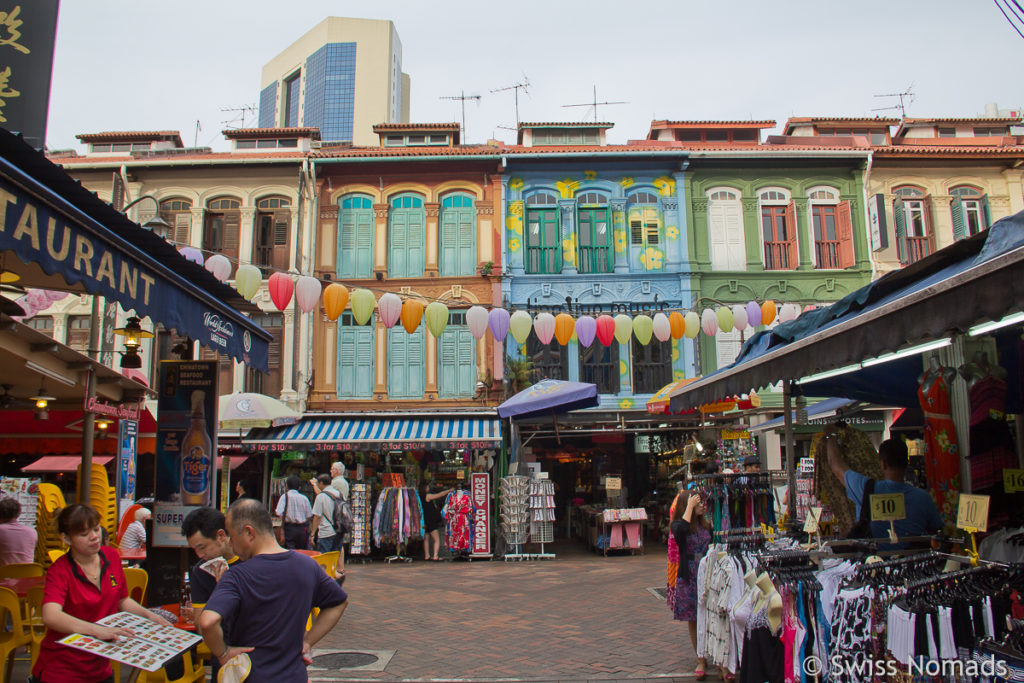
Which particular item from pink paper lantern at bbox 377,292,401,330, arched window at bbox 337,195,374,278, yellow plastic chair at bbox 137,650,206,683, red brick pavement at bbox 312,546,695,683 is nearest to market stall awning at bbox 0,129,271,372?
yellow plastic chair at bbox 137,650,206,683

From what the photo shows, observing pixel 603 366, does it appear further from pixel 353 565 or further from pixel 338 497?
pixel 338 497

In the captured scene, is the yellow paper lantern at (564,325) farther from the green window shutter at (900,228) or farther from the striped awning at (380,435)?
the green window shutter at (900,228)

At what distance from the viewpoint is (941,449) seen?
5465 mm

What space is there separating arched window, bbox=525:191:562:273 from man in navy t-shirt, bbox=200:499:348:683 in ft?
→ 52.1

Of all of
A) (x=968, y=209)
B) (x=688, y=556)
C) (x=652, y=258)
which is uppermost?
(x=968, y=209)

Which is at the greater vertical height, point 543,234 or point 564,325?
point 543,234

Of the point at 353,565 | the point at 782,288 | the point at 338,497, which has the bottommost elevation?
the point at 353,565

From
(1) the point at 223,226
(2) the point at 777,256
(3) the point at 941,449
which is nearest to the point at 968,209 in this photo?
(2) the point at 777,256

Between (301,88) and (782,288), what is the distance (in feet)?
321

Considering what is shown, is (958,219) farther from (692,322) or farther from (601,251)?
(692,322)

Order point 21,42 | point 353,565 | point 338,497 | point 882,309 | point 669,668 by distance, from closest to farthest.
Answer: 1. point 882,309
2. point 21,42
3. point 669,668
4. point 338,497
5. point 353,565

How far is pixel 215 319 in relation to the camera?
5750 millimetres

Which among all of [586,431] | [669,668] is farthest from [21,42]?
[586,431]

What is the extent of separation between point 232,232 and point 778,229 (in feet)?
45.8
